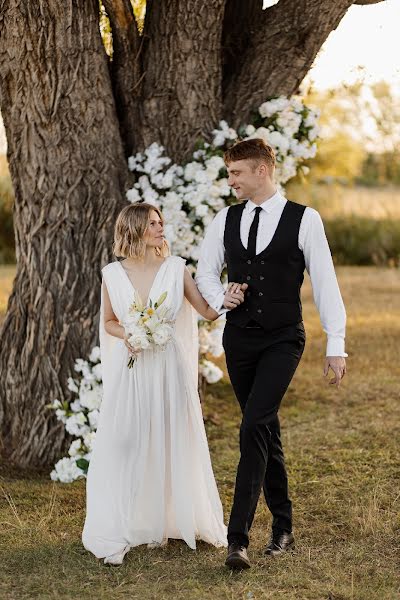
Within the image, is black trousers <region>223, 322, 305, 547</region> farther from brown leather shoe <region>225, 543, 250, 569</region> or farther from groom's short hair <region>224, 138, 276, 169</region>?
groom's short hair <region>224, 138, 276, 169</region>

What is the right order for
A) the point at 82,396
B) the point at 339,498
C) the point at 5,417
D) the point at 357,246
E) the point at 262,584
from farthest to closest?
the point at 357,246 → the point at 5,417 → the point at 82,396 → the point at 339,498 → the point at 262,584

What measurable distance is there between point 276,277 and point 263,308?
15 centimetres

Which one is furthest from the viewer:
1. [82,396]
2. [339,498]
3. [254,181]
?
[82,396]

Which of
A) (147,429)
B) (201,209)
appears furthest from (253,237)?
(201,209)

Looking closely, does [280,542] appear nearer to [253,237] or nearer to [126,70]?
[253,237]

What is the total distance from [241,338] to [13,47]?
2759 millimetres

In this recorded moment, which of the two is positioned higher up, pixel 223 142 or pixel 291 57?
pixel 291 57

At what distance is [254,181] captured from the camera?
466 centimetres

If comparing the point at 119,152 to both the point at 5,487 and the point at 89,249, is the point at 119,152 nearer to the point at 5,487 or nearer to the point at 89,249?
the point at 89,249

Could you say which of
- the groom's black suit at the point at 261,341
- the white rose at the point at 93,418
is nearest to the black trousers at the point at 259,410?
the groom's black suit at the point at 261,341

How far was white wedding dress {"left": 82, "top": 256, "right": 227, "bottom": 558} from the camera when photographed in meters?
4.82

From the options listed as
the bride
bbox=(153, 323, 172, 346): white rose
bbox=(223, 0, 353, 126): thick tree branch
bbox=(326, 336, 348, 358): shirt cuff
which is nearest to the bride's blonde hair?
the bride

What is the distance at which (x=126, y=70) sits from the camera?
678 centimetres

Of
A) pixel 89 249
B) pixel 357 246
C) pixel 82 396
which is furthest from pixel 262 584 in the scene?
pixel 357 246
